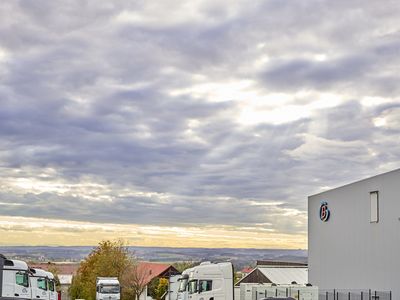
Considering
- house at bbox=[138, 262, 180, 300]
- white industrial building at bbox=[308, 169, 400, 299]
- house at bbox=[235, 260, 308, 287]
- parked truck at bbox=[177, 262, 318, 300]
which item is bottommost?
house at bbox=[138, 262, 180, 300]

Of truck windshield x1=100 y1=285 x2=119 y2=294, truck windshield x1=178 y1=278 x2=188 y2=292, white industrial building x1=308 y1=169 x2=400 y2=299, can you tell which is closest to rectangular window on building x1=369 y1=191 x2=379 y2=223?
white industrial building x1=308 y1=169 x2=400 y2=299

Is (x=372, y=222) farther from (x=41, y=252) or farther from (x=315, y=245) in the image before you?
(x=41, y=252)

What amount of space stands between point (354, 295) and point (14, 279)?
2401cm

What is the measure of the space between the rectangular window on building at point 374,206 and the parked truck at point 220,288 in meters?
6.59

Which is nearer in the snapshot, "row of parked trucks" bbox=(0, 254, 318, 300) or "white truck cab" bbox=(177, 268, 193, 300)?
"row of parked trucks" bbox=(0, 254, 318, 300)

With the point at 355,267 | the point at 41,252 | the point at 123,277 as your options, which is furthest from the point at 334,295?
the point at 41,252

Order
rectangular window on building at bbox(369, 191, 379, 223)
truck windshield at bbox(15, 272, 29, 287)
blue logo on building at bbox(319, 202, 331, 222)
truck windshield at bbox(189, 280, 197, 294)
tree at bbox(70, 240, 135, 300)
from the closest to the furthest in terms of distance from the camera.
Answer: truck windshield at bbox(189, 280, 197, 294) → truck windshield at bbox(15, 272, 29, 287) → rectangular window on building at bbox(369, 191, 379, 223) → blue logo on building at bbox(319, 202, 331, 222) → tree at bbox(70, 240, 135, 300)

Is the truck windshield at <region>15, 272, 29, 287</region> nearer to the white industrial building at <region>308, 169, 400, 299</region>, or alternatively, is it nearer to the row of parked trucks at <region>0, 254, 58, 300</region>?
the row of parked trucks at <region>0, 254, 58, 300</region>

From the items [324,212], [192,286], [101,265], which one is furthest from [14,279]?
[101,265]

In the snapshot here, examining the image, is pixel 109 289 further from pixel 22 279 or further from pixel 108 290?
pixel 22 279

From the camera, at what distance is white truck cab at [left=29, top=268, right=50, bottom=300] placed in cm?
5234

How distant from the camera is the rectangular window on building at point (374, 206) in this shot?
51906 mm

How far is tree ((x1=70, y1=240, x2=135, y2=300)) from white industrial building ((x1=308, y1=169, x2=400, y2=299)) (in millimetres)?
42581

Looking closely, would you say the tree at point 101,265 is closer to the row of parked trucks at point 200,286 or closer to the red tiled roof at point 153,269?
the red tiled roof at point 153,269
